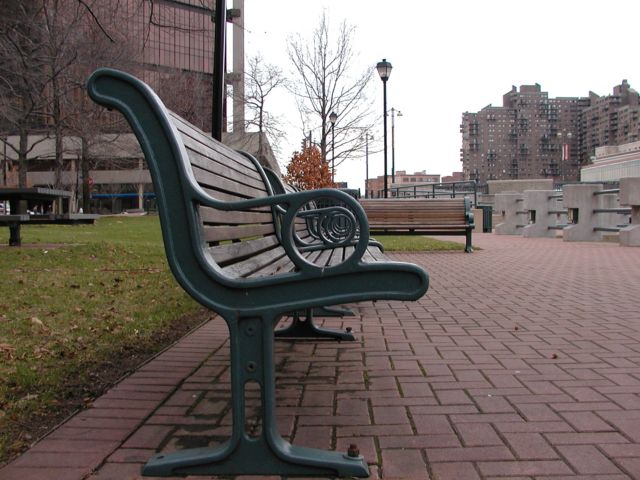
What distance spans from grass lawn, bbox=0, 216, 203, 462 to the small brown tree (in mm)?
18055

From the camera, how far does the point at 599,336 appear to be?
4469 mm

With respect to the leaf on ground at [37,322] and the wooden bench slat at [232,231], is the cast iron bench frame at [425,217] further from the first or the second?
the wooden bench slat at [232,231]

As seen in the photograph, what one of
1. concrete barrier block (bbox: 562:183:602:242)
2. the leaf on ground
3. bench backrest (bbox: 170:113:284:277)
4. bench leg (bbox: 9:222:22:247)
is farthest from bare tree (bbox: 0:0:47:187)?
concrete barrier block (bbox: 562:183:602:242)

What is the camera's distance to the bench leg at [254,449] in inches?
84.4

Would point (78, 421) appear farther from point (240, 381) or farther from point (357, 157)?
point (357, 157)

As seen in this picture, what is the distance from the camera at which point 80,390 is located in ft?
10.3

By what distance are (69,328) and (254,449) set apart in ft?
9.31

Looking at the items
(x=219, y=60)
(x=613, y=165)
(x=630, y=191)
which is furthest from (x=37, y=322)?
(x=613, y=165)

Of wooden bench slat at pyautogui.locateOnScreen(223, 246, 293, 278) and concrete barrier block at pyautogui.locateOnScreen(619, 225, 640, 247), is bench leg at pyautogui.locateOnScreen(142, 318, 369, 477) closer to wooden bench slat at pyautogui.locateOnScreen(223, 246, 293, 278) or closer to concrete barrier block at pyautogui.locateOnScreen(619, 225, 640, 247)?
wooden bench slat at pyautogui.locateOnScreen(223, 246, 293, 278)

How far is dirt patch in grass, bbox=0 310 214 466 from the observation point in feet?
8.25

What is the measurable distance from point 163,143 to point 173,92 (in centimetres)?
2675

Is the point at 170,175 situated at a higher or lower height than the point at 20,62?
lower

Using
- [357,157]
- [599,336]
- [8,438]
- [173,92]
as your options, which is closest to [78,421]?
[8,438]

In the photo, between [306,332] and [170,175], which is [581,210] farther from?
[170,175]
